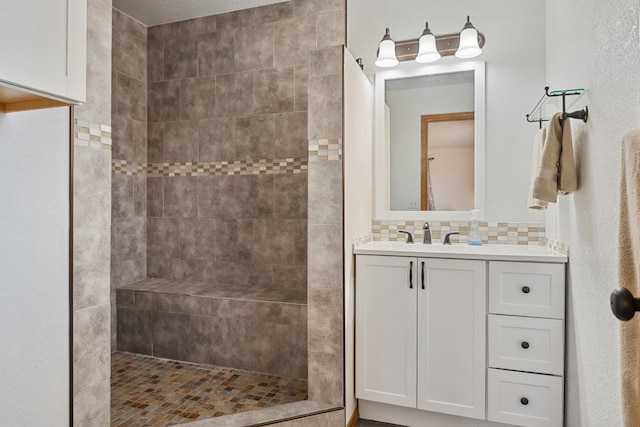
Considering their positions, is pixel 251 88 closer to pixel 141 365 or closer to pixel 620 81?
pixel 141 365

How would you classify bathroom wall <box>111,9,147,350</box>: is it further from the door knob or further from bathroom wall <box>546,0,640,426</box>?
the door knob

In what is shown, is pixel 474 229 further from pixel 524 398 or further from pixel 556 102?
pixel 524 398

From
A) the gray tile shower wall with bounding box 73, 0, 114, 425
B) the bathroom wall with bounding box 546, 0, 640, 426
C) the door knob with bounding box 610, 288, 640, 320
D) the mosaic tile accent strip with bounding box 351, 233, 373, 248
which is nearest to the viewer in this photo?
the door knob with bounding box 610, 288, 640, 320

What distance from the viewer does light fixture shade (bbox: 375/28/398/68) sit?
259 centimetres

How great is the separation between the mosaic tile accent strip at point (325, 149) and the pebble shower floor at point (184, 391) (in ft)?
4.78

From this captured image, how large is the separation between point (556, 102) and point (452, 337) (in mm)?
1385

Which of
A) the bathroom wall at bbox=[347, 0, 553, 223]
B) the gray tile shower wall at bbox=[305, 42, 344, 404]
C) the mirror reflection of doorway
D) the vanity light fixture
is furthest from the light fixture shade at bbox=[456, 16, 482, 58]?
the gray tile shower wall at bbox=[305, 42, 344, 404]

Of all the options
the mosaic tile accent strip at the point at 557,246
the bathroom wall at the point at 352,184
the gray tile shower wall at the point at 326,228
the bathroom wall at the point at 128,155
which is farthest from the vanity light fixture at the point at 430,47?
the bathroom wall at the point at 128,155

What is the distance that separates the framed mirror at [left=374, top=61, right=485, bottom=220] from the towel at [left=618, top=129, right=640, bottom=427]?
1.76 meters

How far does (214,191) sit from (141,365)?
1.44m

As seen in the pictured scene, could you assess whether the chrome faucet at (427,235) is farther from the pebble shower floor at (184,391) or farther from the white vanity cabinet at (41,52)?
the white vanity cabinet at (41,52)

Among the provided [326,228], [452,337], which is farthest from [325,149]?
[452,337]

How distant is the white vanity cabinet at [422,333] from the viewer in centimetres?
203

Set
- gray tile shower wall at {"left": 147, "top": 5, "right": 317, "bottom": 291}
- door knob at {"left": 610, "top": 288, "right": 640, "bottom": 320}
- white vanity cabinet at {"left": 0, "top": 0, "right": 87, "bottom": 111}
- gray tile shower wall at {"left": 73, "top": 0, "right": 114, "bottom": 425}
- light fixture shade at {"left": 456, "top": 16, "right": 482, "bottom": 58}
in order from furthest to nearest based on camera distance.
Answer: gray tile shower wall at {"left": 147, "top": 5, "right": 317, "bottom": 291}, light fixture shade at {"left": 456, "top": 16, "right": 482, "bottom": 58}, gray tile shower wall at {"left": 73, "top": 0, "right": 114, "bottom": 425}, white vanity cabinet at {"left": 0, "top": 0, "right": 87, "bottom": 111}, door knob at {"left": 610, "top": 288, "right": 640, "bottom": 320}
